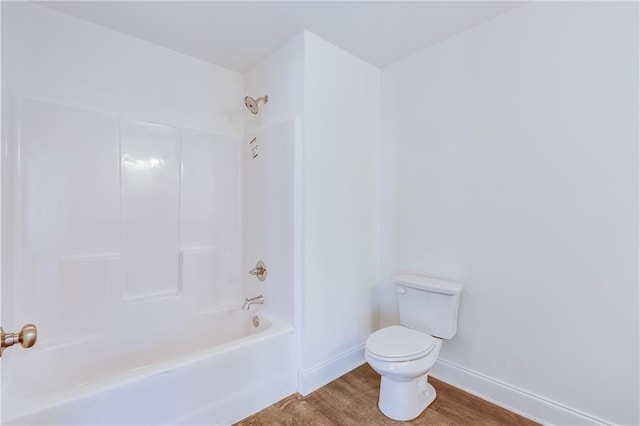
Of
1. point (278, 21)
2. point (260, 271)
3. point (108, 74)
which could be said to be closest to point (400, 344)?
point (260, 271)

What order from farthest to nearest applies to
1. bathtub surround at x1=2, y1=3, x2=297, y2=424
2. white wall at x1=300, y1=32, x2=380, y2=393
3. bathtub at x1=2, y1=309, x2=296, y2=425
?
white wall at x1=300, y1=32, x2=380, y2=393
bathtub surround at x1=2, y1=3, x2=297, y2=424
bathtub at x1=2, y1=309, x2=296, y2=425

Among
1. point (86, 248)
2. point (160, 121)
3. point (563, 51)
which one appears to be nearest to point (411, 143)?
point (563, 51)

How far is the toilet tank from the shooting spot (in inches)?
74.7

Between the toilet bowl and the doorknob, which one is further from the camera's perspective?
the toilet bowl

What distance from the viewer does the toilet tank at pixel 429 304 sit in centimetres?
190

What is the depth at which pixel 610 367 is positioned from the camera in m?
1.47

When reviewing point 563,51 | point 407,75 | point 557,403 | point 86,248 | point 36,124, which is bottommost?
point 557,403

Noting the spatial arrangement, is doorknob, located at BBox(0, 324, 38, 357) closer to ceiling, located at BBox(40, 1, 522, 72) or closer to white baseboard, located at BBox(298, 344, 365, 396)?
white baseboard, located at BBox(298, 344, 365, 396)

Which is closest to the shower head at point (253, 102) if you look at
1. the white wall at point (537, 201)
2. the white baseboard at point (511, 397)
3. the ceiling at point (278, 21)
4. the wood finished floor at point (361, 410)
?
the ceiling at point (278, 21)

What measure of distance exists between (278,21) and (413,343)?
204cm

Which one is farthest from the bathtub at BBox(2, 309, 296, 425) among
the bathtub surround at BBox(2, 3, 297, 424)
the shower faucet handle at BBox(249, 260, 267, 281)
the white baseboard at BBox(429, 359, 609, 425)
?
the white baseboard at BBox(429, 359, 609, 425)

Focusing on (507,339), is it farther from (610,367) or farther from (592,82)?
(592,82)

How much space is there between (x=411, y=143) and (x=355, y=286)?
114 centimetres

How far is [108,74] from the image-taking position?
6.33 feet
